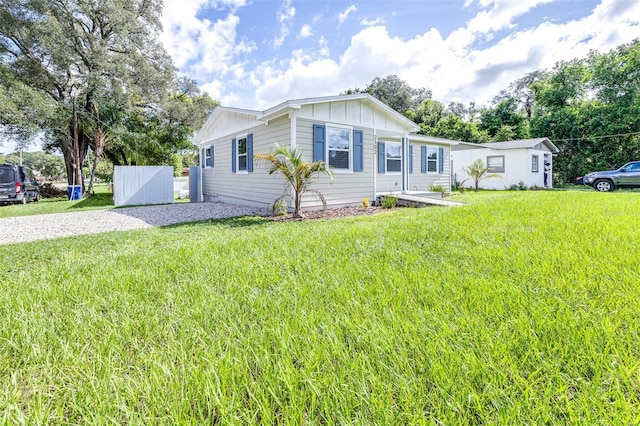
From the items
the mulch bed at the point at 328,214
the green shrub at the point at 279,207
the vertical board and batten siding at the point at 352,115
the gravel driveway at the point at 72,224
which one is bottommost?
the gravel driveway at the point at 72,224

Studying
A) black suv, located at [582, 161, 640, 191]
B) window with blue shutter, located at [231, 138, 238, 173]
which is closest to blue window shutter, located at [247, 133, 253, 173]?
window with blue shutter, located at [231, 138, 238, 173]

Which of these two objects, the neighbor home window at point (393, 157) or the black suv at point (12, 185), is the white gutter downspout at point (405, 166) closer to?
the neighbor home window at point (393, 157)

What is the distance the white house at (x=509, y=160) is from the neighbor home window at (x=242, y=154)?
13.0m

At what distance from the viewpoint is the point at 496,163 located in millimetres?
19016

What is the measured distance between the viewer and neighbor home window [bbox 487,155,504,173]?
1881cm

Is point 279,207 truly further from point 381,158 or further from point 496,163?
point 496,163

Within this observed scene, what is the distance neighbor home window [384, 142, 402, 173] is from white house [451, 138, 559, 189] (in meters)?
7.98

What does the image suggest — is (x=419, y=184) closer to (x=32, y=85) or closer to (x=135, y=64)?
(x=135, y=64)

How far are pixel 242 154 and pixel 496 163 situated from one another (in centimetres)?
1601

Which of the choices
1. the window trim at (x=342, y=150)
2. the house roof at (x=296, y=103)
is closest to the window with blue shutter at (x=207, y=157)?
the house roof at (x=296, y=103)

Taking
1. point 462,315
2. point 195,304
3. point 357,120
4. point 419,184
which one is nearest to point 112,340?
point 195,304

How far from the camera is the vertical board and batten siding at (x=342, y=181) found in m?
8.33

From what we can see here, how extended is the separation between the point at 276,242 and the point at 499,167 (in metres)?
18.9

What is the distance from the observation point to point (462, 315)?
196cm
